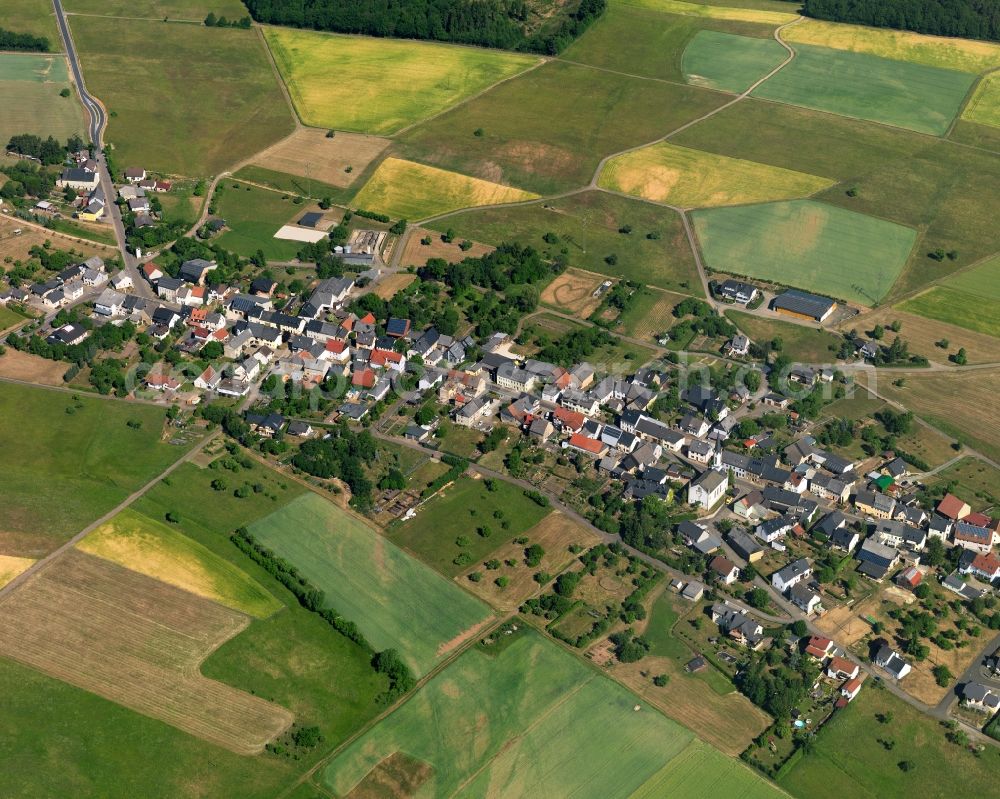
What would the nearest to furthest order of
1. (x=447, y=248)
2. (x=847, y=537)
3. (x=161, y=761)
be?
(x=161, y=761), (x=847, y=537), (x=447, y=248)

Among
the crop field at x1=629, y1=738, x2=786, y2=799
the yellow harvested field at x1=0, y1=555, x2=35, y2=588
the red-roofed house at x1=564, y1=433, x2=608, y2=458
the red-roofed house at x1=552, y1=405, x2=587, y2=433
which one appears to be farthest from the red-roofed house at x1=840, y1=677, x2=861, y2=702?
the yellow harvested field at x1=0, y1=555, x2=35, y2=588

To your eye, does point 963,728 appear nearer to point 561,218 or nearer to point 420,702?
point 420,702

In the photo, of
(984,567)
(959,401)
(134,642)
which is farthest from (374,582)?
(959,401)

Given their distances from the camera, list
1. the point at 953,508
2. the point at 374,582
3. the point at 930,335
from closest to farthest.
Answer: the point at 374,582 → the point at 953,508 → the point at 930,335

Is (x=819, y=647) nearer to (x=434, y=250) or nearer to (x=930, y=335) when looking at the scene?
(x=930, y=335)

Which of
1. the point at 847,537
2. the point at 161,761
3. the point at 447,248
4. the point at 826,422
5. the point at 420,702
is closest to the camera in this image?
the point at 161,761

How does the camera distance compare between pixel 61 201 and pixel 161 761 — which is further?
pixel 61 201

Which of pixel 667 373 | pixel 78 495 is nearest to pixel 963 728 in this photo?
pixel 667 373
